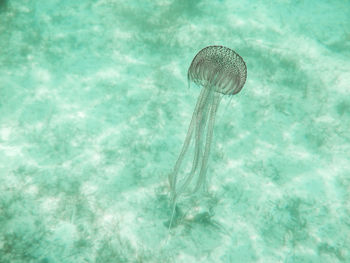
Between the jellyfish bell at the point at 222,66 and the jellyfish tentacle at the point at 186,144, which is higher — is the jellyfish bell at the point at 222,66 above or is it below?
above

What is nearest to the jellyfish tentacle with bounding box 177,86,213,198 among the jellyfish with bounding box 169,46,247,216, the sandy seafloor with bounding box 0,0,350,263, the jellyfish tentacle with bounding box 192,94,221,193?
the jellyfish with bounding box 169,46,247,216

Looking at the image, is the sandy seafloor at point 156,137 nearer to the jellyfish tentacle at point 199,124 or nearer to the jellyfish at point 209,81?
the jellyfish at point 209,81

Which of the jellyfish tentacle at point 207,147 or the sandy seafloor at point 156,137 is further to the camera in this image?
the jellyfish tentacle at point 207,147

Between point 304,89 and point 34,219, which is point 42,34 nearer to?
point 34,219

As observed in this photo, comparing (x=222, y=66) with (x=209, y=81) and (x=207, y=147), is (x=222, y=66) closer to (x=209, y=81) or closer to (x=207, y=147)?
(x=209, y=81)

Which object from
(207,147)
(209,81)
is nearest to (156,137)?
(207,147)

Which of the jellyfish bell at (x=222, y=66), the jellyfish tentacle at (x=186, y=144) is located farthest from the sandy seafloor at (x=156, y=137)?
the jellyfish bell at (x=222, y=66)

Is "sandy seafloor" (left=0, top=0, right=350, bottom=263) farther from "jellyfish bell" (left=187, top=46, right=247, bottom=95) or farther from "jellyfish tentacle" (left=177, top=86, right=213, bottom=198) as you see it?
"jellyfish bell" (left=187, top=46, right=247, bottom=95)

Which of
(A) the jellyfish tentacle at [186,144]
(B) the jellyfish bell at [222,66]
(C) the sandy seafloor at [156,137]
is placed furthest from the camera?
(A) the jellyfish tentacle at [186,144]
